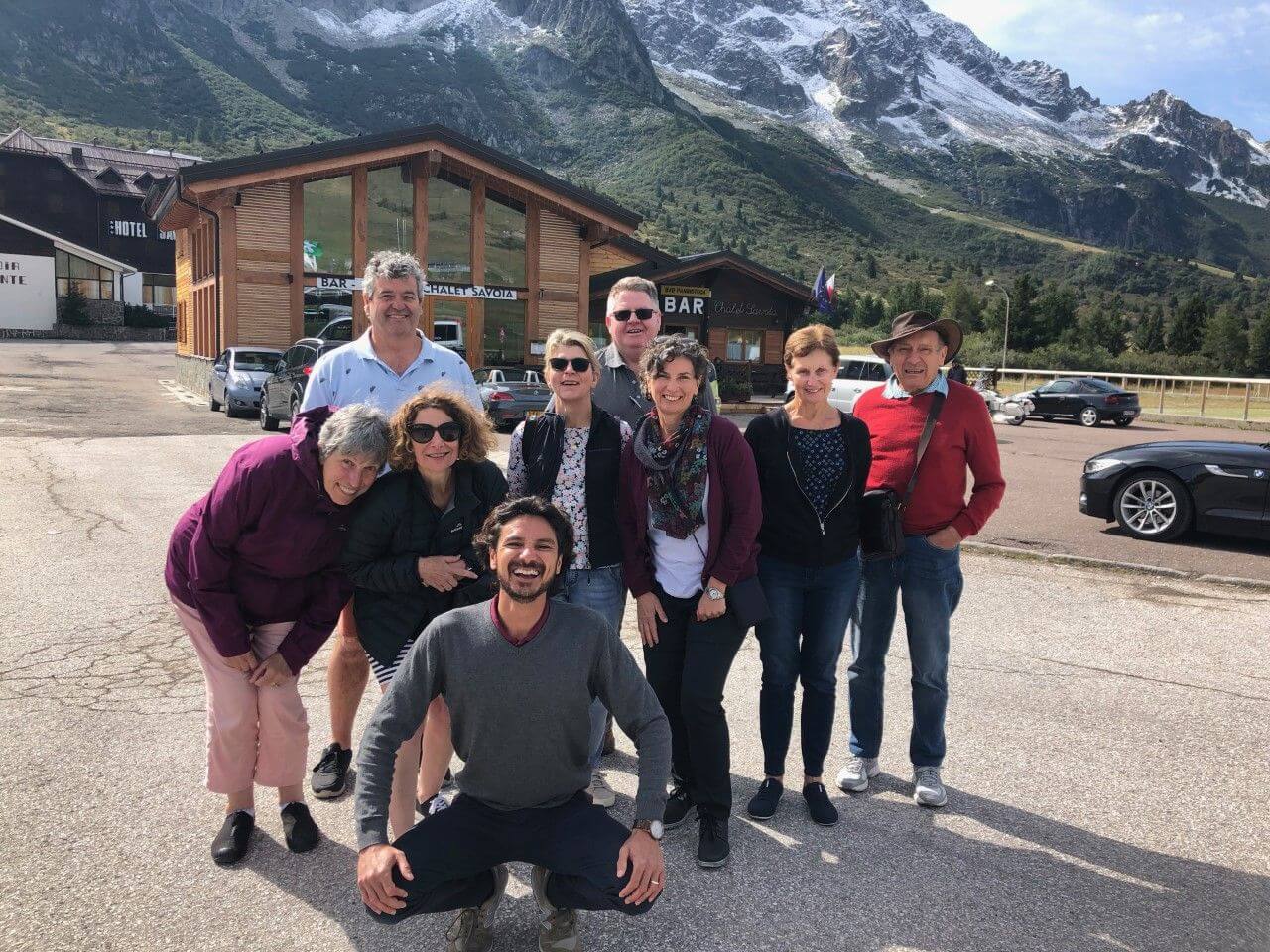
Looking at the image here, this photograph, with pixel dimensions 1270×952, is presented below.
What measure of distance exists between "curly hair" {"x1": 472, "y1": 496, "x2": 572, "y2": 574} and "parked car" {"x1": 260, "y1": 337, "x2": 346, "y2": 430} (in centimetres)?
1322

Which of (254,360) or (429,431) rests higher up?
(254,360)

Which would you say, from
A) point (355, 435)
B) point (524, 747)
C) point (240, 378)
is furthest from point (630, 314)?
point (240, 378)

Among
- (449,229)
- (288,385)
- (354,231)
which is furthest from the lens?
(449,229)

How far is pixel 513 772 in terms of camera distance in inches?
109

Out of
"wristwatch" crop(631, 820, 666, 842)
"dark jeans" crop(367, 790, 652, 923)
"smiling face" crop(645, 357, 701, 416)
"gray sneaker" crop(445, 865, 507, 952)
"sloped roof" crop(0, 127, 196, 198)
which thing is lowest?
"gray sneaker" crop(445, 865, 507, 952)

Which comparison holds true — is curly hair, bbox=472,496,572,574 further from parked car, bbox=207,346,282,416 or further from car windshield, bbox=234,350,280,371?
car windshield, bbox=234,350,280,371

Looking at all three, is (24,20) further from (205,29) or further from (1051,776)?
(1051,776)

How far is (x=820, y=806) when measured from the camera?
3.60 metres

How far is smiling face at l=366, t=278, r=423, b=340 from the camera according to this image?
3820 millimetres

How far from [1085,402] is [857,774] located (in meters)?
28.2

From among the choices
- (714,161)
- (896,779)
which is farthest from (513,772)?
(714,161)

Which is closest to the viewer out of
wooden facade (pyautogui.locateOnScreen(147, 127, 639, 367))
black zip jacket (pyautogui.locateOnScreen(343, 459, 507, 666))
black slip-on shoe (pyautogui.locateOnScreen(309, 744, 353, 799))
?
black zip jacket (pyautogui.locateOnScreen(343, 459, 507, 666))

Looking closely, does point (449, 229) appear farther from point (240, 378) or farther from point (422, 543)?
point (422, 543)

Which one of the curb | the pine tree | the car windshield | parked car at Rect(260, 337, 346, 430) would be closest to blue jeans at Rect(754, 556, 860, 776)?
the curb
